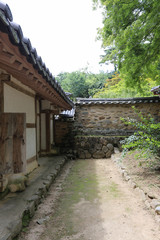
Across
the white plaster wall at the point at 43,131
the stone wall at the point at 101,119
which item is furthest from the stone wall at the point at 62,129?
the white plaster wall at the point at 43,131

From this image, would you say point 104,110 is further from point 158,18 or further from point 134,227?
point 134,227

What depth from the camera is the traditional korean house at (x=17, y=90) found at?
5.47 ft

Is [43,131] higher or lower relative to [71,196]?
higher

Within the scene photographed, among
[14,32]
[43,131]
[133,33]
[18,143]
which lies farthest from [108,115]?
[14,32]

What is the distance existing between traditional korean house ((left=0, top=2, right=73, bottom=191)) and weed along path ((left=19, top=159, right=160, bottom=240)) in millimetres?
1014

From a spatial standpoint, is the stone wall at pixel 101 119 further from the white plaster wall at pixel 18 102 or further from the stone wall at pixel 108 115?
the white plaster wall at pixel 18 102

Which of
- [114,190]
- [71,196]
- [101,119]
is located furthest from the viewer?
[101,119]

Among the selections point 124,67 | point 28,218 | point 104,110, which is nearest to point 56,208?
point 28,218

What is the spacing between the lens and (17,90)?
14.1ft

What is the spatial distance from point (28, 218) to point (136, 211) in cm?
185

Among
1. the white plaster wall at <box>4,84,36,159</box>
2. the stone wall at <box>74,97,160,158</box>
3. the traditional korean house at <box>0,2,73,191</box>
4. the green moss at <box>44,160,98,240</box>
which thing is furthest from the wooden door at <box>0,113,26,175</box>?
the stone wall at <box>74,97,160,158</box>

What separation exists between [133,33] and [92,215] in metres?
5.25

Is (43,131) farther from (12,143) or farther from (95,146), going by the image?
(12,143)

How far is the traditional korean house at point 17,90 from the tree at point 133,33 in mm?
3378
